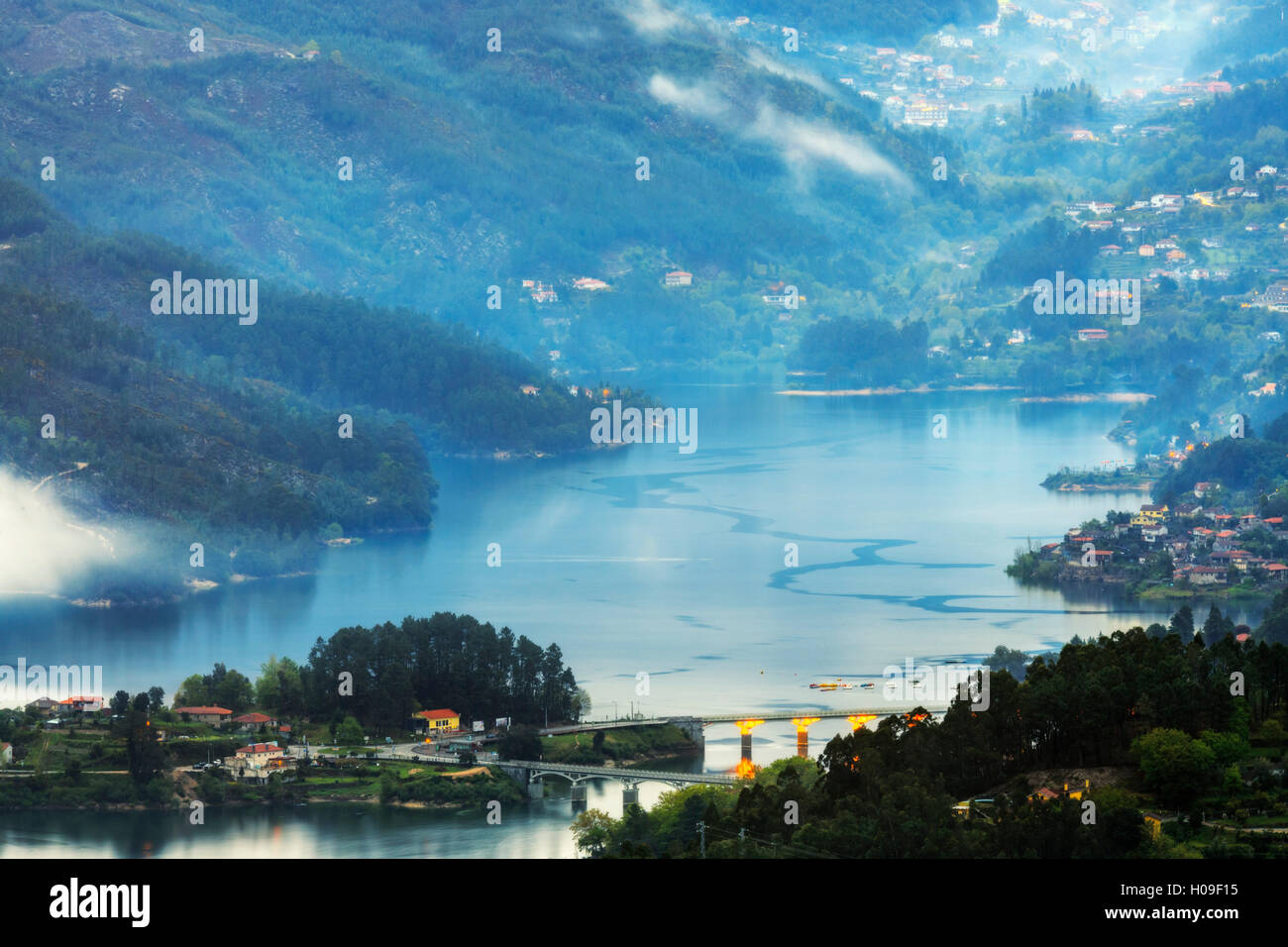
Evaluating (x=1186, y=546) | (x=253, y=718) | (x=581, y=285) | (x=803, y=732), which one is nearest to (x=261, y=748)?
(x=253, y=718)

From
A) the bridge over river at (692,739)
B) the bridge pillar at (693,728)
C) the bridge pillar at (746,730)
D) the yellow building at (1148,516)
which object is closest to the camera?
the bridge over river at (692,739)

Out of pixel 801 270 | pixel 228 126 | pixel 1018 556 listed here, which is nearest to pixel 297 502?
pixel 1018 556

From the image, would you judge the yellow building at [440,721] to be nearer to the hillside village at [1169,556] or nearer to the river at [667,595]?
the river at [667,595]

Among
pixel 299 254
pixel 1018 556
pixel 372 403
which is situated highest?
pixel 299 254

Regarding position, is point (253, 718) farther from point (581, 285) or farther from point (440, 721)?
point (581, 285)

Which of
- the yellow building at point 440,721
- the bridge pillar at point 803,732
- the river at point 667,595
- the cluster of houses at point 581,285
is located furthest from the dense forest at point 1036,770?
the cluster of houses at point 581,285

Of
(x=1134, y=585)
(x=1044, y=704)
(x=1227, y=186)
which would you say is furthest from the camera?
(x=1227, y=186)
